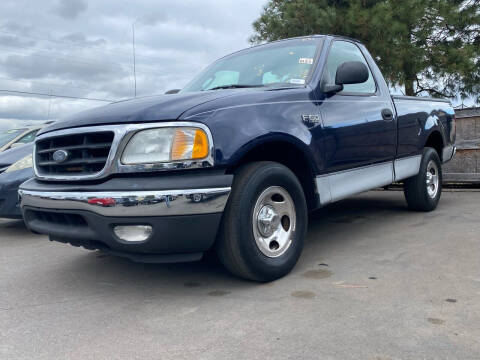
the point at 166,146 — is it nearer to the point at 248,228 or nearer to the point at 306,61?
the point at 248,228

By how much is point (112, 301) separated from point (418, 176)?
3.83 metres

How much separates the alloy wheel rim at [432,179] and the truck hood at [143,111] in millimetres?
3311

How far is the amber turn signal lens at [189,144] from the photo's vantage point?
2686mm

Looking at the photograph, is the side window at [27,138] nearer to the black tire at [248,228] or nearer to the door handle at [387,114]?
the door handle at [387,114]

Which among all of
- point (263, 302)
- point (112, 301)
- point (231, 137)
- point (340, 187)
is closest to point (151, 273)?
point (112, 301)

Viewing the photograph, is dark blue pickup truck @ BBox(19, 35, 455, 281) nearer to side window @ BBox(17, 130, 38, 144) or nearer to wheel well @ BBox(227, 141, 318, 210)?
wheel well @ BBox(227, 141, 318, 210)

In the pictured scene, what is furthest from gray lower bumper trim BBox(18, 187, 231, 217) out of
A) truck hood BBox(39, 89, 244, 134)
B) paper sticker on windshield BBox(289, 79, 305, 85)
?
paper sticker on windshield BBox(289, 79, 305, 85)

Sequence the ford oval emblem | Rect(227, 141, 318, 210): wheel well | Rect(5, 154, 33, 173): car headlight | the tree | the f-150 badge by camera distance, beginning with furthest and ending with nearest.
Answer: the tree, Rect(5, 154, 33, 173): car headlight, the f-150 badge, Rect(227, 141, 318, 210): wheel well, the ford oval emblem

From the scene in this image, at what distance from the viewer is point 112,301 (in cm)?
288

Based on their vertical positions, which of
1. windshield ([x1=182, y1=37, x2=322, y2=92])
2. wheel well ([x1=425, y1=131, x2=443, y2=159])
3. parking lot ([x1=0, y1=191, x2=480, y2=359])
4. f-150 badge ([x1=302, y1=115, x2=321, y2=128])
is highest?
windshield ([x1=182, y1=37, x2=322, y2=92])

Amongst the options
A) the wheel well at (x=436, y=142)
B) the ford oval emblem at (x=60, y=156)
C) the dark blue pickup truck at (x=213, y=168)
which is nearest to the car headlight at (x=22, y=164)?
the dark blue pickup truck at (x=213, y=168)

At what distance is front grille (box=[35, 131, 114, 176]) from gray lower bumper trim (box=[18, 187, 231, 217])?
0.21m

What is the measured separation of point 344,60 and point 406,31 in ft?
20.8

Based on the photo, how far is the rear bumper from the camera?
2.61 metres
